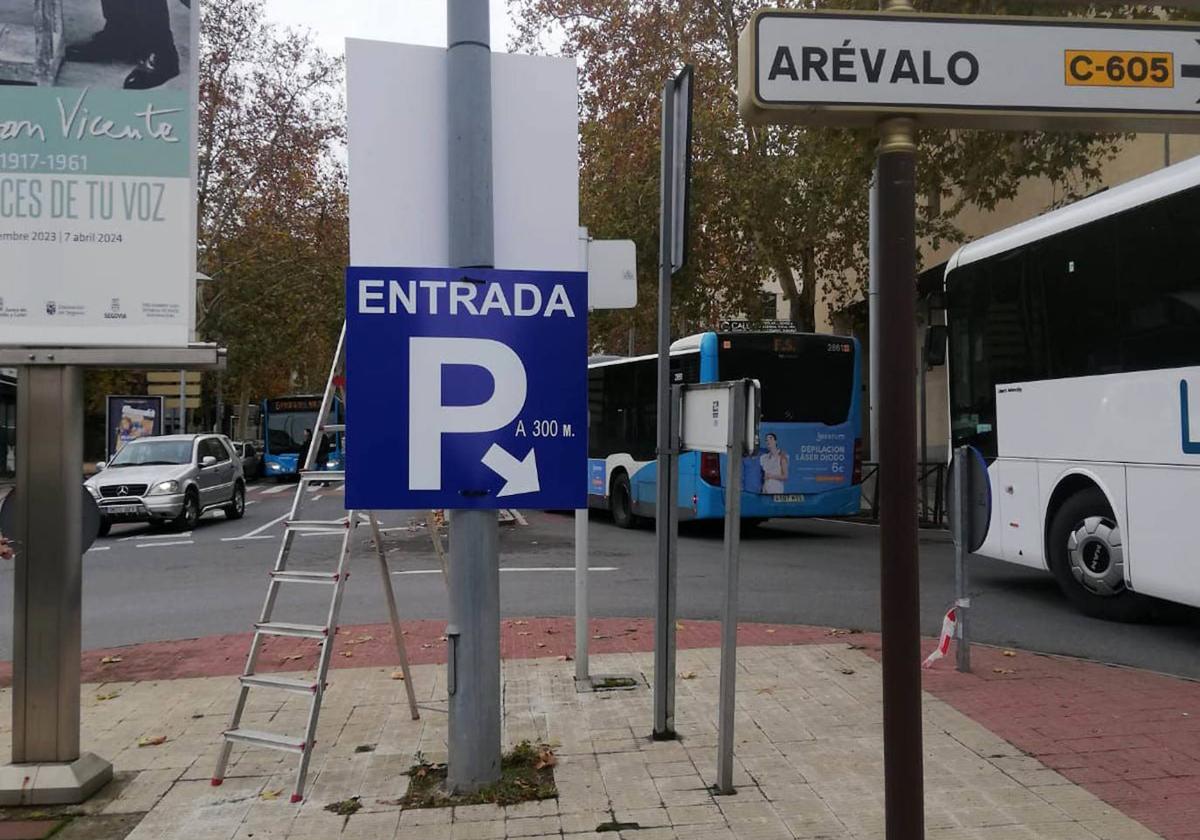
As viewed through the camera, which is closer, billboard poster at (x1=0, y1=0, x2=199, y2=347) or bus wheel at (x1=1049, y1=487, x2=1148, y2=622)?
billboard poster at (x1=0, y1=0, x2=199, y2=347)

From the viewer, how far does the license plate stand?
17.9 meters

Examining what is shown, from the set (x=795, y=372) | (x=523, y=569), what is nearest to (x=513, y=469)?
(x=523, y=569)

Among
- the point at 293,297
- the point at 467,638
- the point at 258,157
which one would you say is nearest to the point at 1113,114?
the point at 467,638

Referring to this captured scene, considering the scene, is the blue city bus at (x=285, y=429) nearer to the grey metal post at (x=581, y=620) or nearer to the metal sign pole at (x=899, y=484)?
the grey metal post at (x=581, y=620)

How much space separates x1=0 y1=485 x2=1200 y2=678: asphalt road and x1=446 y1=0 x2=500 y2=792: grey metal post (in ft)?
10.2

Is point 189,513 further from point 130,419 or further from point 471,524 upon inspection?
point 471,524

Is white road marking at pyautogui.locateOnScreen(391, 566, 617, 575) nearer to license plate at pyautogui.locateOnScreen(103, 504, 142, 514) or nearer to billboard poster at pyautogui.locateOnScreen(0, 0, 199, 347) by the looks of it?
license plate at pyautogui.locateOnScreen(103, 504, 142, 514)

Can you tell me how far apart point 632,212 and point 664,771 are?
1652cm

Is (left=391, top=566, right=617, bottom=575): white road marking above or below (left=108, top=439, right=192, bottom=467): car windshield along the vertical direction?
below

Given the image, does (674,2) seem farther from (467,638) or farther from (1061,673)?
(467,638)

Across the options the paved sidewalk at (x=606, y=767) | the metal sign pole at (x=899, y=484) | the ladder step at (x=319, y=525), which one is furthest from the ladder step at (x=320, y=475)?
the metal sign pole at (x=899, y=484)

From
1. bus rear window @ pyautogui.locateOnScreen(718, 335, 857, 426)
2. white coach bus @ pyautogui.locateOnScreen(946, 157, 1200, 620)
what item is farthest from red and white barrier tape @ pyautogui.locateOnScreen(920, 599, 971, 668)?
bus rear window @ pyautogui.locateOnScreen(718, 335, 857, 426)

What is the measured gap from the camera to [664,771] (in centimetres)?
494

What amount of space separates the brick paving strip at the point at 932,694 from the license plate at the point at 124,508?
34.3 feet
